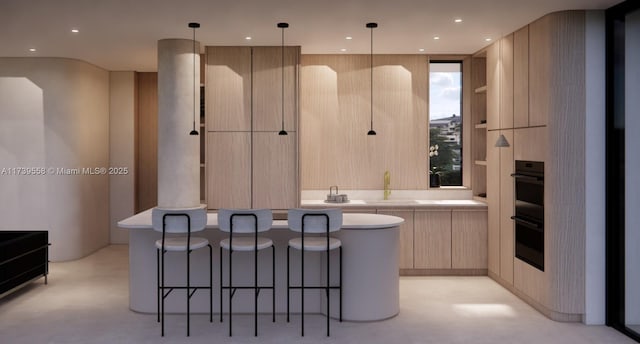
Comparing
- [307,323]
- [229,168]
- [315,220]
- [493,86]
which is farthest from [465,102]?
[307,323]

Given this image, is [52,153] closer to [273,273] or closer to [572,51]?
[273,273]

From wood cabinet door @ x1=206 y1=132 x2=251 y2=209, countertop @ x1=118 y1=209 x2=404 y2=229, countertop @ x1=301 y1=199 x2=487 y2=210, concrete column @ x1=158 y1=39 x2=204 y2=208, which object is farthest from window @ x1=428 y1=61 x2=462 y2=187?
concrete column @ x1=158 y1=39 x2=204 y2=208

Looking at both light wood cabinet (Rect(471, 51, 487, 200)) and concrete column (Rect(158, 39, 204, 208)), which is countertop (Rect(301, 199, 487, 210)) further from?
concrete column (Rect(158, 39, 204, 208))

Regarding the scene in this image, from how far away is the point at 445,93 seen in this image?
7.41 meters

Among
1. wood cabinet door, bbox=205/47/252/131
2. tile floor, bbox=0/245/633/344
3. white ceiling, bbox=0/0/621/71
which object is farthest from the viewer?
wood cabinet door, bbox=205/47/252/131

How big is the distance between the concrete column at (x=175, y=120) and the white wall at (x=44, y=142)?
227cm

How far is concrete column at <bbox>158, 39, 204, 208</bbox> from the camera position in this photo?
20.3 feet

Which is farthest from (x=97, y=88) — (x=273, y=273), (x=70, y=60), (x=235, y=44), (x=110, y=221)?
(x=273, y=273)

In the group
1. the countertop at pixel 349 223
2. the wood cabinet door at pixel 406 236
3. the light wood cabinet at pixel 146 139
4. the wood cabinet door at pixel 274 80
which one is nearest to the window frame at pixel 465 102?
the wood cabinet door at pixel 406 236

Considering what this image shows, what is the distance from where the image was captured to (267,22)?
17.9 feet

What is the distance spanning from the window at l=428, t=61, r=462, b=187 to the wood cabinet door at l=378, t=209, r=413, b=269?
3.17 ft

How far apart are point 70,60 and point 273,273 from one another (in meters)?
4.80

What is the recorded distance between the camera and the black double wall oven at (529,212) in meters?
5.22

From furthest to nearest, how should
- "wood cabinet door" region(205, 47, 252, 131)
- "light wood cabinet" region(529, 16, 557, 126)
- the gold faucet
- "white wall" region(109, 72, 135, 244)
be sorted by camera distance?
"white wall" region(109, 72, 135, 244)
the gold faucet
"wood cabinet door" region(205, 47, 252, 131)
"light wood cabinet" region(529, 16, 557, 126)
